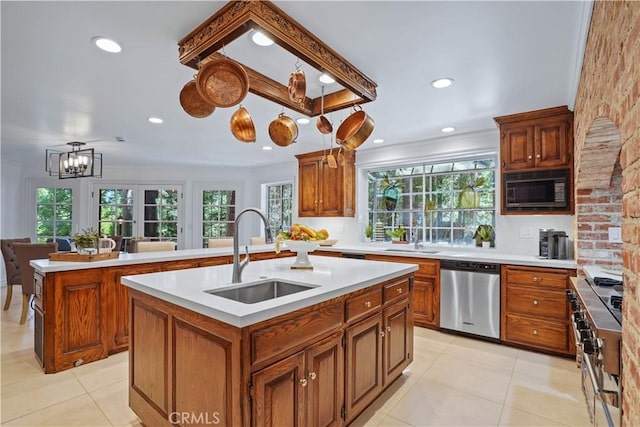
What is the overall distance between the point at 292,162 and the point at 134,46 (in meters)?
4.08

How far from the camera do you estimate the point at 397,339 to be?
2.36 meters

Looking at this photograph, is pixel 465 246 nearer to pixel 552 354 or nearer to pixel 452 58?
pixel 552 354

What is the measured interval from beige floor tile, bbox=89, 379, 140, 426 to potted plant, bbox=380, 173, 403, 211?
3828 millimetres

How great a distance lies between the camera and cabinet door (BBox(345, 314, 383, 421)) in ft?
6.03

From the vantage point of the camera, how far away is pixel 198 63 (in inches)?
78.4

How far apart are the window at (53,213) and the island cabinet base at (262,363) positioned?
6.01 metres

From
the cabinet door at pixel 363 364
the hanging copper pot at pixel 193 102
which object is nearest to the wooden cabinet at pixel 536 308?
the cabinet door at pixel 363 364

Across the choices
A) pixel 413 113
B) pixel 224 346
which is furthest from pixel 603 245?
pixel 224 346

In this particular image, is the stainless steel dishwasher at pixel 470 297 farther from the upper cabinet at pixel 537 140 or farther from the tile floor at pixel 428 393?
the upper cabinet at pixel 537 140

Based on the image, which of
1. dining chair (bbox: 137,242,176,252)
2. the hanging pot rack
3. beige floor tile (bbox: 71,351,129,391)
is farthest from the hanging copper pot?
dining chair (bbox: 137,242,176,252)

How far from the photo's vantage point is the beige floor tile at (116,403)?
2.00 m

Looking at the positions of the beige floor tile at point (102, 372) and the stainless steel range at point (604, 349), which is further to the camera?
the beige floor tile at point (102, 372)

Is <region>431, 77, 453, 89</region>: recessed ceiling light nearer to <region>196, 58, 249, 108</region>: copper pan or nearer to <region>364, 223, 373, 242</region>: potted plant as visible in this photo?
<region>196, 58, 249, 108</region>: copper pan

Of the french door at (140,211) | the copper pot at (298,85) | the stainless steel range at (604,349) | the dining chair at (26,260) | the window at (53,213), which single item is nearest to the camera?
the stainless steel range at (604,349)
